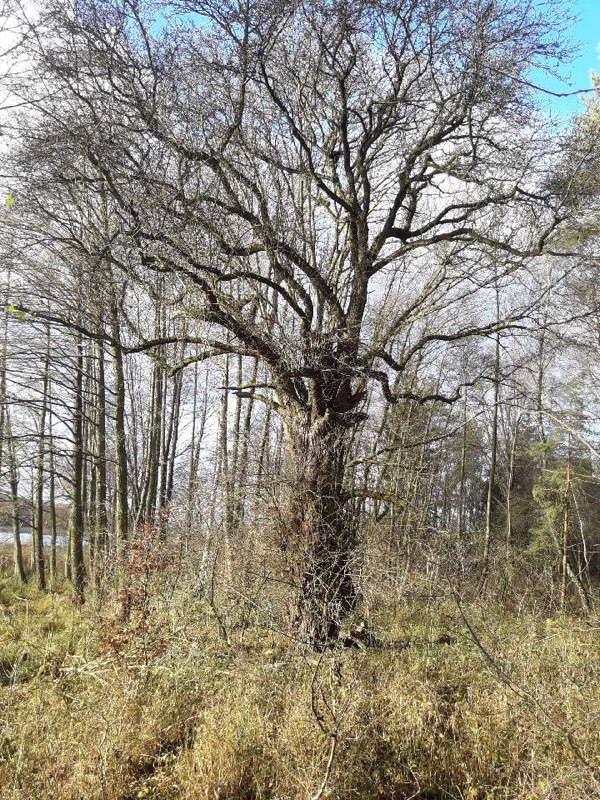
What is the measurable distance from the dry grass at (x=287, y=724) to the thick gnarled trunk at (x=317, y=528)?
2.34ft

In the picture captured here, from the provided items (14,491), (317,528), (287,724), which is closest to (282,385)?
(317,528)

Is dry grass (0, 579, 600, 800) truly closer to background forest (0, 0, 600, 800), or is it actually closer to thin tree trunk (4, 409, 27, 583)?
background forest (0, 0, 600, 800)

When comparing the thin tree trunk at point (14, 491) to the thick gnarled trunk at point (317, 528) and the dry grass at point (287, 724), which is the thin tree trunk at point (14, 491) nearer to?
the thick gnarled trunk at point (317, 528)

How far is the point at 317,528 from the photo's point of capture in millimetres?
7605

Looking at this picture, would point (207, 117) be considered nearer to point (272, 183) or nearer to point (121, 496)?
point (272, 183)

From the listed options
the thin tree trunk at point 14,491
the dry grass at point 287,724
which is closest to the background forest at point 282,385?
the dry grass at point 287,724

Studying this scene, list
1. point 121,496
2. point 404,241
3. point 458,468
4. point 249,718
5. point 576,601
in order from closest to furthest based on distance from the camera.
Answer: point 249,718 < point 404,241 < point 121,496 < point 576,601 < point 458,468

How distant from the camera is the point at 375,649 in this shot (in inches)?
280

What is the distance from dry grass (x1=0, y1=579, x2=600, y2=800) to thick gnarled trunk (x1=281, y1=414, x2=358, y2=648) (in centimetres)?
71

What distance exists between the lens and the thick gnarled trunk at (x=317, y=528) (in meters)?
7.16

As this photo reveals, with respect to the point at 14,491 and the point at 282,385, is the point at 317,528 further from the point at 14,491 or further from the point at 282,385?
the point at 14,491

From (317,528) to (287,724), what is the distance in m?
3.39

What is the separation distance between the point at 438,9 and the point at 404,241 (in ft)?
11.2

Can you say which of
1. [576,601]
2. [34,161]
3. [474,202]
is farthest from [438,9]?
[576,601]
